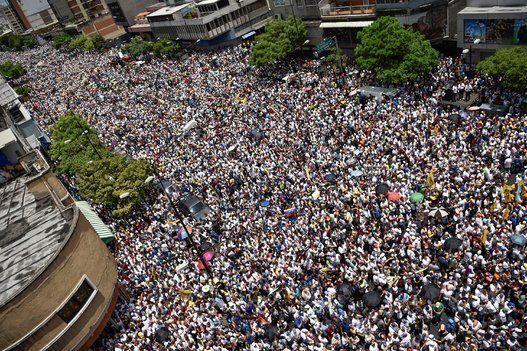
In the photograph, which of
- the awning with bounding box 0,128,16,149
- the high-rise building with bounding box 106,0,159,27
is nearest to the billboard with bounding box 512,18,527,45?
the awning with bounding box 0,128,16,149

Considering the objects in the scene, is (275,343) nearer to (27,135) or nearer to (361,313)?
(361,313)

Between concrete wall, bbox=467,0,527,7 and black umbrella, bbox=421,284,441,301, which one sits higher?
concrete wall, bbox=467,0,527,7

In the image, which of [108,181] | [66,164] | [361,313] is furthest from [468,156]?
[66,164]

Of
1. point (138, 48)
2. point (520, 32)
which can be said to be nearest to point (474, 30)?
point (520, 32)

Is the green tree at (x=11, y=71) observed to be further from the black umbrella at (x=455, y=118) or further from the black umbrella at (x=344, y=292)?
the black umbrella at (x=344, y=292)

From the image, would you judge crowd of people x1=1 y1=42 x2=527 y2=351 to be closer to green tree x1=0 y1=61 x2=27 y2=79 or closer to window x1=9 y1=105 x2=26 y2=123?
window x1=9 y1=105 x2=26 y2=123

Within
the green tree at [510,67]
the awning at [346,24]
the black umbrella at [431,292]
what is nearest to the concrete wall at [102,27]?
the awning at [346,24]
